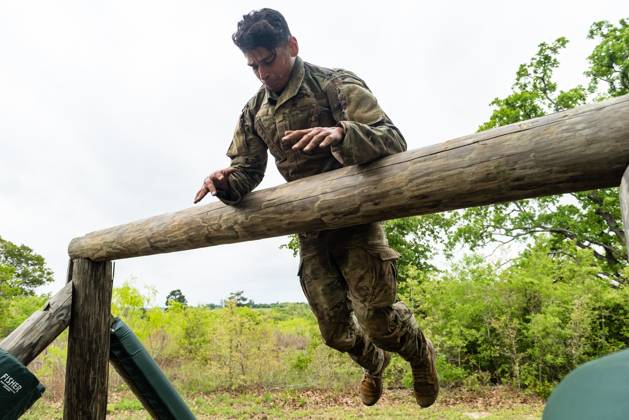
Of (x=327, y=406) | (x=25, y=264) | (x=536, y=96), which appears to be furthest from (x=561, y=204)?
(x=25, y=264)

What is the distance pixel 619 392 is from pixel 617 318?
9.85 meters

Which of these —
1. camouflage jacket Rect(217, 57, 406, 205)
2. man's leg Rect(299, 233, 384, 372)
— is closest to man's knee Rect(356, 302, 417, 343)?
man's leg Rect(299, 233, 384, 372)

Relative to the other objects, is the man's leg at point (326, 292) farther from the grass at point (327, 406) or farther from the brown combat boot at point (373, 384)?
the grass at point (327, 406)

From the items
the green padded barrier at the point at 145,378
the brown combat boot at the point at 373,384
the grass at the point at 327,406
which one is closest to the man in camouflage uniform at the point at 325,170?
the brown combat boot at the point at 373,384

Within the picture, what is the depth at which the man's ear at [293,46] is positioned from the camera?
103 inches

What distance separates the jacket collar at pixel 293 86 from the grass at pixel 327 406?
5.77 metres

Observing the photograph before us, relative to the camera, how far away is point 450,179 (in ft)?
5.93

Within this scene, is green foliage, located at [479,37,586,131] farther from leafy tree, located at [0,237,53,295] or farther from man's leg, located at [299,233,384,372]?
leafy tree, located at [0,237,53,295]

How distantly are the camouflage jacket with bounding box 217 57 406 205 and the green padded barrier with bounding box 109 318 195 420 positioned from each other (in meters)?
1.67

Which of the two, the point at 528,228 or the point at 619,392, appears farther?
the point at 528,228

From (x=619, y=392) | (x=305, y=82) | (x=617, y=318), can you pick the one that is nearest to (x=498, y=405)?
(x=617, y=318)

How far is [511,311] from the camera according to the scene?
29.2 ft

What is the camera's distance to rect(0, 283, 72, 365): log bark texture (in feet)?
9.91

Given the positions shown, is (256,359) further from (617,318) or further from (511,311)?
(617,318)
